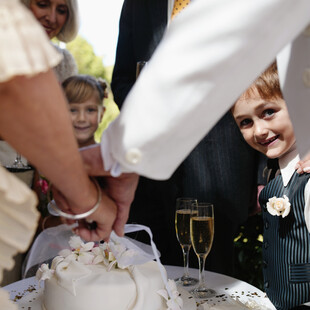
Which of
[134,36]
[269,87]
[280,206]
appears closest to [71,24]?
[134,36]

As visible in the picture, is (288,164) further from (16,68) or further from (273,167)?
(16,68)

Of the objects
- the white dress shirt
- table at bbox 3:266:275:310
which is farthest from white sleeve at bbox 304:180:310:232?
table at bbox 3:266:275:310

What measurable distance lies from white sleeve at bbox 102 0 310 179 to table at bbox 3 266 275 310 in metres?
0.64

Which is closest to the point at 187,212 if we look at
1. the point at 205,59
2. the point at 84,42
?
the point at 205,59

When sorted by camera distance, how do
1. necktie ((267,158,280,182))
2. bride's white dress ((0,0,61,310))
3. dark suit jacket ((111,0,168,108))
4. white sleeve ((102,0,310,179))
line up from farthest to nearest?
dark suit jacket ((111,0,168,108)), necktie ((267,158,280,182)), white sleeve ((102,0,310,179)), bride's white dress ((0,0,61,310))

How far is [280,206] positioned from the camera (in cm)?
148

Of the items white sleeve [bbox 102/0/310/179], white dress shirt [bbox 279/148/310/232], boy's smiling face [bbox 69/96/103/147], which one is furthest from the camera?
boy's smiling face [bbox 69/96/103/147]

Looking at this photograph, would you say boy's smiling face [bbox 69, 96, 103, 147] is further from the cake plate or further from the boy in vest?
the cake plate

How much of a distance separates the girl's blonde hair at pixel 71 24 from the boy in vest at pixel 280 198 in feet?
5.55

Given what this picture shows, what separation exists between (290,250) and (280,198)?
0.58ft

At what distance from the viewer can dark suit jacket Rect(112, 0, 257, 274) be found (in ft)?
6.61

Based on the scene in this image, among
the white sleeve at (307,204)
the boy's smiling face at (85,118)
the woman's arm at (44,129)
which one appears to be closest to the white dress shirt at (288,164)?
the white sleeve at (307,204)

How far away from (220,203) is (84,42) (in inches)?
393

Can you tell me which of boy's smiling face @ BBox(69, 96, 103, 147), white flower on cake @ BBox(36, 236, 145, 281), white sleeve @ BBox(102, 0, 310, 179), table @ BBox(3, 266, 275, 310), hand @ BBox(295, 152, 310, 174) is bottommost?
boy's smiling face @ BBox(69, 96, 103, 147)
